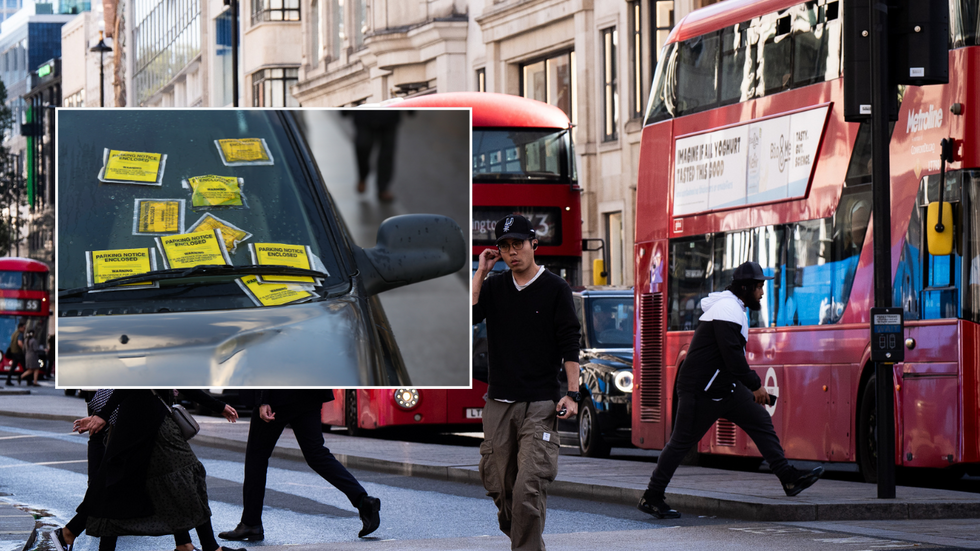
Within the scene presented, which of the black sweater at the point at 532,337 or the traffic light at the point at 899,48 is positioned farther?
the traffic light at the point at 899,48

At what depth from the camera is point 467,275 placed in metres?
6.95

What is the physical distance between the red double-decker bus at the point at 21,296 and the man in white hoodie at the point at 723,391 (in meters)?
45.6

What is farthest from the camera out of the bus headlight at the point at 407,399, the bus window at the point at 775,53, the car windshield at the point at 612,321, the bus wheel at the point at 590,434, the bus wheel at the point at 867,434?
the bus headlight at the point at 407,399

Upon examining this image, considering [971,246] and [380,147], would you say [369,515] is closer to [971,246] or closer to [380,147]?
[380,147]

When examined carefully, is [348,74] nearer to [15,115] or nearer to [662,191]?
[662,191]

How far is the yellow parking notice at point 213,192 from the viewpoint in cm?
668

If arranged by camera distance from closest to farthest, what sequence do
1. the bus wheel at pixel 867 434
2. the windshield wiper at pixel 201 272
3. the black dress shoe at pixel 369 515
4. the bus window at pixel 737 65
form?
the windshield wiper at pixel 201 272, the black dress shoe at pixel 369 515, the bus wheel at pixel 867 434, the bus window at pixel 737 65

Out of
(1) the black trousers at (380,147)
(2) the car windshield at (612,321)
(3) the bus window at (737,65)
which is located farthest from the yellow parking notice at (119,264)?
(2) the car windshield at (612,321)

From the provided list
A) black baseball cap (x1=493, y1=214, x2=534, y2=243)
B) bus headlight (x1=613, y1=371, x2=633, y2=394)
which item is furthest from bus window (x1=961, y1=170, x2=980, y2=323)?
bus headlight (x1=613, y1=371, x2=633, y2=394)

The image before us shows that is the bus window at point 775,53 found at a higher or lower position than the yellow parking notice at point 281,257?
higher

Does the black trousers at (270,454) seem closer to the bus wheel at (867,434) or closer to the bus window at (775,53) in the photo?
the bus wheel at (867,434)

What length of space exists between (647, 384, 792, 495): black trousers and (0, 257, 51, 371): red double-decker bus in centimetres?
4557

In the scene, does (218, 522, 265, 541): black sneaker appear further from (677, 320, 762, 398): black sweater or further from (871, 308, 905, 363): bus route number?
(871, 308, 905, 363): bus route number

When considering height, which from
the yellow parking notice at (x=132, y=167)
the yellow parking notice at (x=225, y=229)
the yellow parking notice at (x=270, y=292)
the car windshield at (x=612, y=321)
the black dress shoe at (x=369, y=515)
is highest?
the yellow parking notice at (x=132, y=167)
